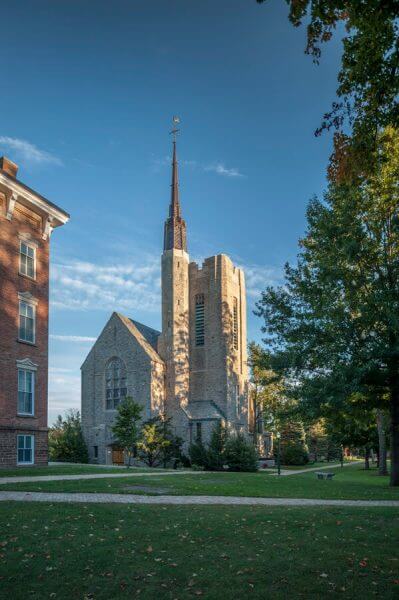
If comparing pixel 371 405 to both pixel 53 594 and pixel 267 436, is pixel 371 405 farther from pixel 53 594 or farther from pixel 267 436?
pixel 267 436

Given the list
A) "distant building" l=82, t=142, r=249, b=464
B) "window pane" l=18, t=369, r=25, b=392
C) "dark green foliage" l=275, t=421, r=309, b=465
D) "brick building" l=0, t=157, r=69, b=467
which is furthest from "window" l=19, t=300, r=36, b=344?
"dark green foliage" l=275, t=421, r=309, b=465

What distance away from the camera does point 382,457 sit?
35906 mm

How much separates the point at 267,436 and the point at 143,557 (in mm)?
55889

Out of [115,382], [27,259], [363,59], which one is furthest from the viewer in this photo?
[115,382]

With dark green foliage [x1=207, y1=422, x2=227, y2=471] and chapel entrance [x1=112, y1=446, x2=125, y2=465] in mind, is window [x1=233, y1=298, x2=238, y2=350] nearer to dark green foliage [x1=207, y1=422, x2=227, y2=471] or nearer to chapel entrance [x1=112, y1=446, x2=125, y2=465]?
dark green foliage [x1=207, y1=422, x2=227, y2=471]

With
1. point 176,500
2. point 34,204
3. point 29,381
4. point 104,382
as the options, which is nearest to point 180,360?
point 104,382

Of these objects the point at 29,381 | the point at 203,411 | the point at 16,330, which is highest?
the point at 16,330

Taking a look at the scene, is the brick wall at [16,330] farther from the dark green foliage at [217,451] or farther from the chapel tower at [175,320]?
the chapel tower at [175,320]

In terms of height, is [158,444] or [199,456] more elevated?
[158,444]

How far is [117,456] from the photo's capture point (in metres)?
45.3

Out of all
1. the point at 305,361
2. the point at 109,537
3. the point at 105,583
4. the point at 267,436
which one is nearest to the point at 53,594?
the point at 105,583

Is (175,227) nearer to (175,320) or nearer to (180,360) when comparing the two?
(175,320)

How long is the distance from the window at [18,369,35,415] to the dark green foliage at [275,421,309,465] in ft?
99.1

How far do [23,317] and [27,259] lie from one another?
282 cm
